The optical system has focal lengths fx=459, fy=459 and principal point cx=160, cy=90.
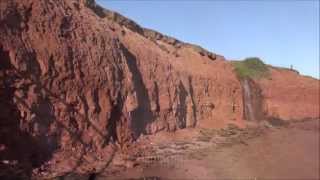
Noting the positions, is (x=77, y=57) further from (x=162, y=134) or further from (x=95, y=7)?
(x=162, y=134)

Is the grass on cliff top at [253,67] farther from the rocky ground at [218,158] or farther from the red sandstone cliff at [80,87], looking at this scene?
the rocky ground at [218,158]

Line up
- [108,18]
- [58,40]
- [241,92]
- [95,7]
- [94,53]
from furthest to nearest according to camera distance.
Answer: [241,92], [108,18], [95,7], [94,53], [58,40]

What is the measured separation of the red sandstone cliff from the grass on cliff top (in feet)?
40.7

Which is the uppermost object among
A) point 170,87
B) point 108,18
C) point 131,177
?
point 108,18

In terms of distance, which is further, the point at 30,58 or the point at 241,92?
the point at 241,92

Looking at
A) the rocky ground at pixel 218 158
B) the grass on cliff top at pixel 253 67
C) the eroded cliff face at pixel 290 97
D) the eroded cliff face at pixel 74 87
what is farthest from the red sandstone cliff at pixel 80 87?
the grass on cliff top at pixel 253 67

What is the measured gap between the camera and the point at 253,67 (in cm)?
4038

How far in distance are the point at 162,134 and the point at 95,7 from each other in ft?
22.2

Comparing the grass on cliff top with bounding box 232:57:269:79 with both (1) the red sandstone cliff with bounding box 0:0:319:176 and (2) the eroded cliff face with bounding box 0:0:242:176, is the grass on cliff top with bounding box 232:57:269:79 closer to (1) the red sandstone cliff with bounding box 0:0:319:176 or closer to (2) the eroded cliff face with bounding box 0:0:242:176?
(1) the red sandstone cliff with bounding box 0:0:319:176

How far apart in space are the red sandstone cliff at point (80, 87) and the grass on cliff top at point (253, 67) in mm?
12410

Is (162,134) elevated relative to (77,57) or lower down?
lower down

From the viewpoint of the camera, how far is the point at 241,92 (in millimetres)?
32656

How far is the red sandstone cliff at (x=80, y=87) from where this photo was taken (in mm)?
12914

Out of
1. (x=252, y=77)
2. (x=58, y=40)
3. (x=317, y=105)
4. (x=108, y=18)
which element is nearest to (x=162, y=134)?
(x=108, y=18)
